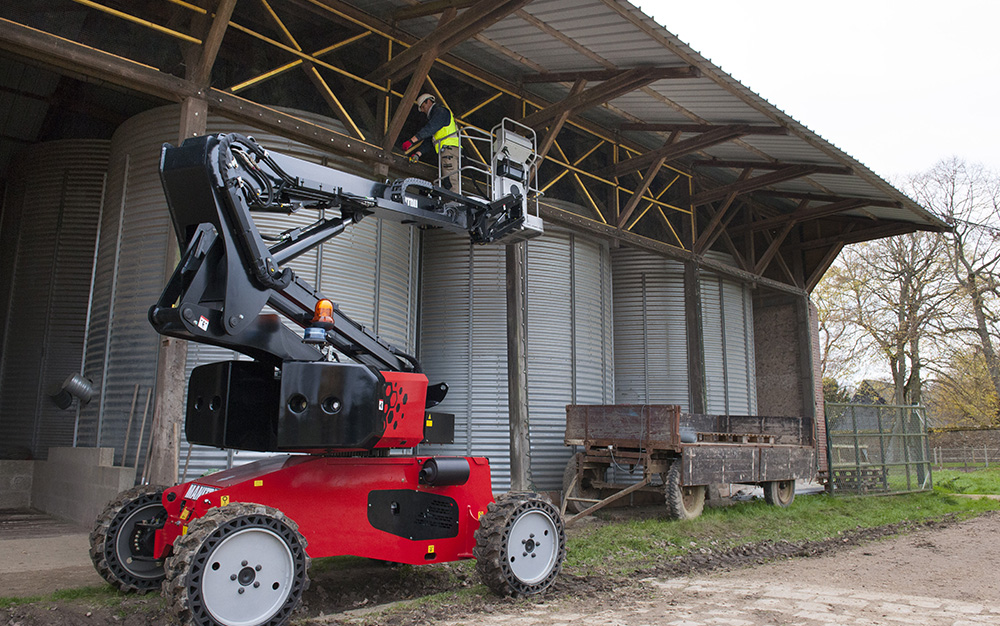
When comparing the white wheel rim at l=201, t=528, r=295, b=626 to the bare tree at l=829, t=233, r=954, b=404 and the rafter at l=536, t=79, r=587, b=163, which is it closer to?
the rafter at l=536, t=79, r=587, b=163

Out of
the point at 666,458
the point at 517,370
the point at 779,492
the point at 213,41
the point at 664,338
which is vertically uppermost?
the point at 213,41

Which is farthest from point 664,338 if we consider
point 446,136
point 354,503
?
point 354,503

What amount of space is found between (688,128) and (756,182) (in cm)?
309

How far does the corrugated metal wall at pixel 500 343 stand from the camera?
1427cm

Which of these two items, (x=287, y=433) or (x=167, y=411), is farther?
(x=167, y=411)

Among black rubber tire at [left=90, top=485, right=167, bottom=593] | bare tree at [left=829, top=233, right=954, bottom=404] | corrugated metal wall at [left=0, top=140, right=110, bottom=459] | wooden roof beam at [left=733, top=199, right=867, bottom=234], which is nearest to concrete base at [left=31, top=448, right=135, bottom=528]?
corrugated metal wall at [left=0, top=140, right=110, bottom=459]

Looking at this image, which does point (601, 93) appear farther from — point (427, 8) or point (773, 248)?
point (773, 248)

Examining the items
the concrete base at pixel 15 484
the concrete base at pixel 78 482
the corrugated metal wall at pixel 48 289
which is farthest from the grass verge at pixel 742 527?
the corrugated metal wall at pixel 48 289

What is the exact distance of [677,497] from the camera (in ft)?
40.2

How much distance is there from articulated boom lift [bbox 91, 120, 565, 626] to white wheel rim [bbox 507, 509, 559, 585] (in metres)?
0.02

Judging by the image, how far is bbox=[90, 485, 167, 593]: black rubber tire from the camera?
6488 millimetres

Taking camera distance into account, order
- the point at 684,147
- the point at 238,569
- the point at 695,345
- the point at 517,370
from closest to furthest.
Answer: the point at 238,569 → the point at 517,370 → the point at 684,147 → the point at 695,345

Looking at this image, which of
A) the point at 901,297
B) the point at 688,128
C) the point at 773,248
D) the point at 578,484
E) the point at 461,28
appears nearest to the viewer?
the point at 461,28

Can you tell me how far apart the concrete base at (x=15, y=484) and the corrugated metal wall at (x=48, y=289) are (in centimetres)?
86
